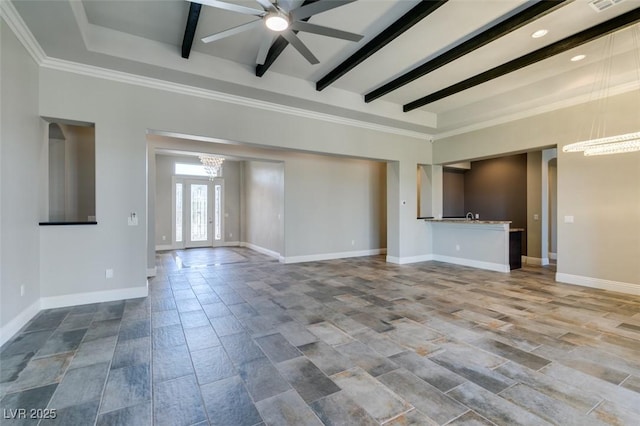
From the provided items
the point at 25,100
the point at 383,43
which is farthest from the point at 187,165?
the point at 383,43

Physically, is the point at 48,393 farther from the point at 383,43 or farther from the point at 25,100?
the point at 383,43

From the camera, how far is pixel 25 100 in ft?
10.6

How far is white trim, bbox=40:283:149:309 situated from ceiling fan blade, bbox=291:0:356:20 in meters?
4.00

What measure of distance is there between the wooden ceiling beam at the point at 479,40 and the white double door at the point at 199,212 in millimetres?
7257

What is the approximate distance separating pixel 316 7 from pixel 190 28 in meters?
1.73

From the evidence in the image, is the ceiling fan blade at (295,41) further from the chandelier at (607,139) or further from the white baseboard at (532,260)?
the white baseboard at (532,260)

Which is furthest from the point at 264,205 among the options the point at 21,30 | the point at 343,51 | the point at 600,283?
the point at 600,283

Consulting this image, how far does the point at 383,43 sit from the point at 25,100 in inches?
163

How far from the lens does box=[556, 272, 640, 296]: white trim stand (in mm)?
4422

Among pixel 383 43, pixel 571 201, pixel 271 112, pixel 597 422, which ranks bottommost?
pixel 597 422

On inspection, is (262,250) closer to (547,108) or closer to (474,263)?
(474,263)

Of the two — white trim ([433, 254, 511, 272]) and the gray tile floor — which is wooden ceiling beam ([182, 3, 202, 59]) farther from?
white trim ([433, 254, 511, 272])

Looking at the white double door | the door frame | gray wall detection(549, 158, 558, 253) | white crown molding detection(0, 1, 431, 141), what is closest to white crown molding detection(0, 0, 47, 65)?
white crown molding detection(0, 1, 431, 141)

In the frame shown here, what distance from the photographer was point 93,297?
389 centimetres
